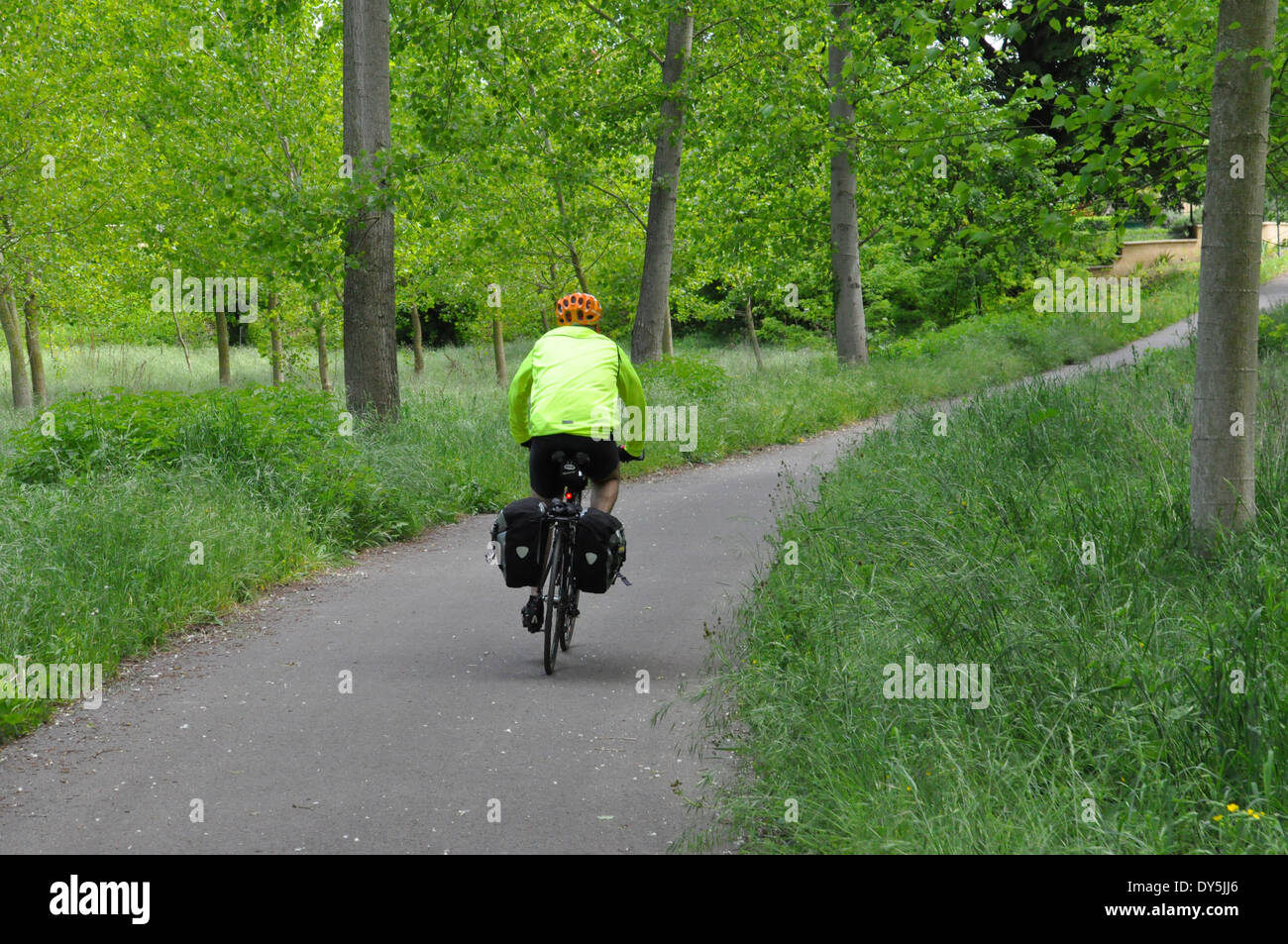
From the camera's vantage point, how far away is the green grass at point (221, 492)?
6840 millimetres

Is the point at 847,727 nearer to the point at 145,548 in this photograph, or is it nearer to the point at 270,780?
the point at 270,780

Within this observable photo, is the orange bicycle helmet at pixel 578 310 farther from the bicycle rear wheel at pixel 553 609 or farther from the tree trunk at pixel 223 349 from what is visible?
the tree trunk at pixel 223 349

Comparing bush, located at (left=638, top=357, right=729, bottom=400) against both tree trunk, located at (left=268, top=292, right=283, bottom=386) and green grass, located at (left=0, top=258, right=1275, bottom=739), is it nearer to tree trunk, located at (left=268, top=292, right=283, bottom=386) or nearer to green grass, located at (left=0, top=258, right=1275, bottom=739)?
green grass, located at (left=0, top=258, right=1275, bottom=739)

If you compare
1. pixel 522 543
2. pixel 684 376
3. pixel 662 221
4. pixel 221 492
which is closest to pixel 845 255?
pixel 662 221

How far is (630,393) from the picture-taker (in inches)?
276

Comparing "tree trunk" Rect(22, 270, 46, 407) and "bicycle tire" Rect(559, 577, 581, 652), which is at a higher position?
"tree trunk" Rect(22, 270, 46, 407)

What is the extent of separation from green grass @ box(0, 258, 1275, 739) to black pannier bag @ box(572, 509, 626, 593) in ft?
9.15

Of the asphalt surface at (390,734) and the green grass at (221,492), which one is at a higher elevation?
the green grass at (221,492)

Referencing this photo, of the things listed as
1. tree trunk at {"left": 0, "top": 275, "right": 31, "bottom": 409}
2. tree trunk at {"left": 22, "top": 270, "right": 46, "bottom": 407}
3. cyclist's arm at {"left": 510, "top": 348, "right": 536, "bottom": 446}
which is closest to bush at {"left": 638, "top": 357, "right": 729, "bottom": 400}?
cyclist's arm at {"left": 510, "top": 348, "right": 536, "bottom": 446}

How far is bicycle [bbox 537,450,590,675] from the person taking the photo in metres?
6.65

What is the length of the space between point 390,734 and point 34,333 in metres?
22.1

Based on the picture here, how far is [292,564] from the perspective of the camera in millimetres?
8922

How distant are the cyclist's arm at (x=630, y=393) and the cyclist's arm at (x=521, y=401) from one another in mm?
569

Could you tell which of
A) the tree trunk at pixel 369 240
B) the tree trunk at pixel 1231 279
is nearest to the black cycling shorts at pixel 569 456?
the tree trunk at pixel 1231 279
